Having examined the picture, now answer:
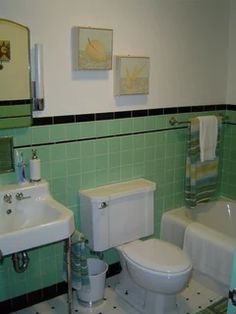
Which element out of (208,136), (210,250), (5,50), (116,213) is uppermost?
(5,50)

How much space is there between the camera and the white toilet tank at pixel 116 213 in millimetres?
2383

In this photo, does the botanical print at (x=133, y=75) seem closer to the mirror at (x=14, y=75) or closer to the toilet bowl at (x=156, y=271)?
the mirror at (x=14, y=75)

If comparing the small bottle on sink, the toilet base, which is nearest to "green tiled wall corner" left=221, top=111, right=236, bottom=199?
the toilet base

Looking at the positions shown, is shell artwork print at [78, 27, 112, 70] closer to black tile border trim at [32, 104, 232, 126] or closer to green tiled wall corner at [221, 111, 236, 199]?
black tile border trim at [32, 104, 232, 126]

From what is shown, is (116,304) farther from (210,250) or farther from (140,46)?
(140,46)

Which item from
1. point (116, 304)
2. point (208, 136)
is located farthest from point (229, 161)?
point (116, 304)

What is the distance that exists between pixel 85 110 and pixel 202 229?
1.17 metres

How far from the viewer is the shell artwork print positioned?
224cm

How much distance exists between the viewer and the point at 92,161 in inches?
97.8

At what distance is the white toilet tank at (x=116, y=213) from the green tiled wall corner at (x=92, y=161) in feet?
0.31

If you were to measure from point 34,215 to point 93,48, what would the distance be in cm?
108

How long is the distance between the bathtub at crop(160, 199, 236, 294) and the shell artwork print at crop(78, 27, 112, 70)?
129 centimetres

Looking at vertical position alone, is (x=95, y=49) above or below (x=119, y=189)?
above

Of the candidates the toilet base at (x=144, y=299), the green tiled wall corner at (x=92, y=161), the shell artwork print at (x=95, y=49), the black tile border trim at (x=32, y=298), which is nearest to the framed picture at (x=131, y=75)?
the shell artwork print at (x=95, y=49)
